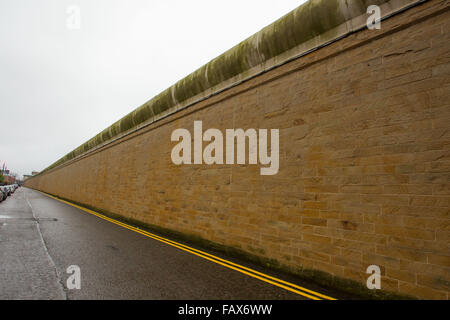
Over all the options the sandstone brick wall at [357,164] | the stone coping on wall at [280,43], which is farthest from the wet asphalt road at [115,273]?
the stone coping on wall at [280,43]

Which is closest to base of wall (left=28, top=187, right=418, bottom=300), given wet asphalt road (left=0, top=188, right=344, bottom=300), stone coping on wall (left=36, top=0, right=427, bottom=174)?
wet asphalt road (left=0, top=188, right=344, bottom=300)

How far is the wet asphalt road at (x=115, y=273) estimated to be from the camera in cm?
353

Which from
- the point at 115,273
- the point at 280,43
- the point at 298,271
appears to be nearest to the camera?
the point at 115,273

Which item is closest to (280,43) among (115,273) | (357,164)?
(357,164)

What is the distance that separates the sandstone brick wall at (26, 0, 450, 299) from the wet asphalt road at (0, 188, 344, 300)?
1.22 m

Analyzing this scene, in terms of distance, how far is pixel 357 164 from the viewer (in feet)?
13.6

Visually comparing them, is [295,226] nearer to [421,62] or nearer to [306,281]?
[306,281]

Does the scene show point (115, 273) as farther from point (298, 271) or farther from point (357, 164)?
point (357, 164)

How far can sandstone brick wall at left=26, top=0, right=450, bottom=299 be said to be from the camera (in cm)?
345

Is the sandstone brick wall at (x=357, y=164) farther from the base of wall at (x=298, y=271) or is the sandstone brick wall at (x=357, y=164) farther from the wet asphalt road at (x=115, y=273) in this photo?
the wet asphalt road at (x=115, y=273)

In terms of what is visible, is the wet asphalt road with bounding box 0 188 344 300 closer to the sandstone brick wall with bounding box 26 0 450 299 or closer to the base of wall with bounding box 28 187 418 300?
the base of wall with bounding box 28 187 418 300

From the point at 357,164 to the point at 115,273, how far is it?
446cm

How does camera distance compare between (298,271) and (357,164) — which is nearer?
(357,164)
